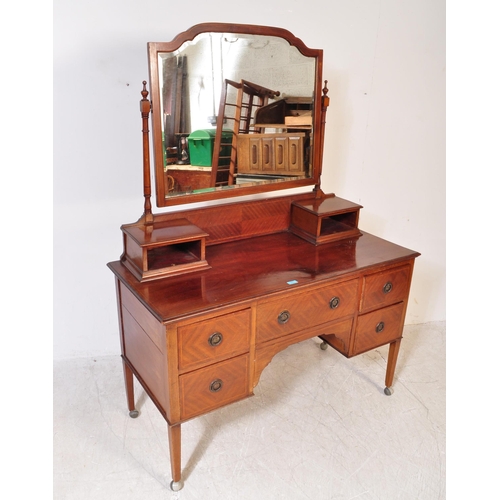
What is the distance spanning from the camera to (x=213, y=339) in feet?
5.14

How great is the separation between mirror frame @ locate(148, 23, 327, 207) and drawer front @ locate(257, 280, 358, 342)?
49 cm

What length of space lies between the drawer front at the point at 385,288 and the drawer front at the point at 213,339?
53cm

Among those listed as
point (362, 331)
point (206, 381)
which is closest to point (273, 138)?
point (362, 331)

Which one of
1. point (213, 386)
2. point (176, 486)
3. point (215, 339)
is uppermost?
point (215, 339)

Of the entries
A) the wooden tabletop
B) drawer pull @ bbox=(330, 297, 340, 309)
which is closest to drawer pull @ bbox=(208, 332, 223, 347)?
the wooden tabletop

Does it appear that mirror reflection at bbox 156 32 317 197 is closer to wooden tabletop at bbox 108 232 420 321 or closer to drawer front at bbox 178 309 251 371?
wooden tabletop at bbox 108 232 420 321

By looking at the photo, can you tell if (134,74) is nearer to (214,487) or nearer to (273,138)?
(273,138)

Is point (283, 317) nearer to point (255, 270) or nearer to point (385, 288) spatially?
point (255, 270)

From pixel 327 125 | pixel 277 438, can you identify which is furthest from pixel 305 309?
pixel 327 125

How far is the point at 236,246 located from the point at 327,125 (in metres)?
0.75

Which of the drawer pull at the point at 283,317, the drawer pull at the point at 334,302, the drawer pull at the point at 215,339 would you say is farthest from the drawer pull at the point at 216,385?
the drawer pull at the point at 334,302

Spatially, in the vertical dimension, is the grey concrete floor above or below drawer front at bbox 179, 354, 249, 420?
below

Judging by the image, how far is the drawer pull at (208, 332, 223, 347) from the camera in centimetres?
156

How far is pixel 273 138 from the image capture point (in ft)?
6.44
